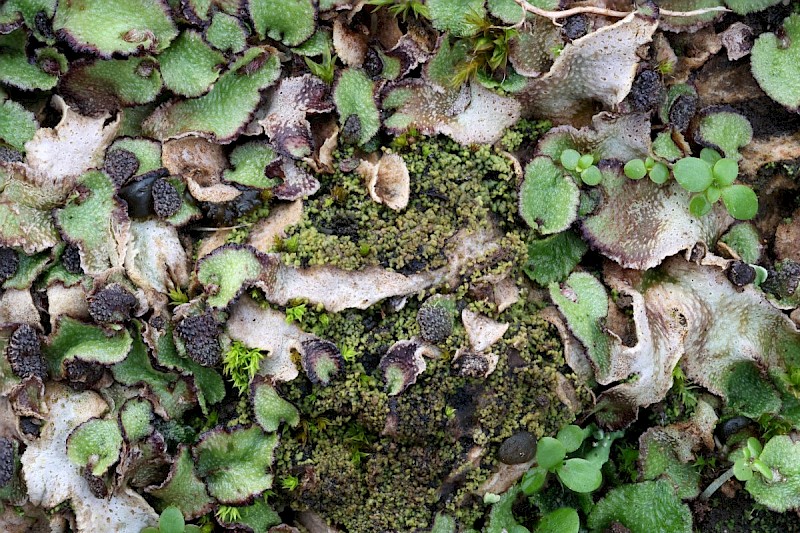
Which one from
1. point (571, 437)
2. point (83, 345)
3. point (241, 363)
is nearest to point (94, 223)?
point (83, 345)

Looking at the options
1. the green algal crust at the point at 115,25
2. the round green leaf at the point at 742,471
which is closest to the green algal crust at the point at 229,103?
the green algal crust at the point at 115,25

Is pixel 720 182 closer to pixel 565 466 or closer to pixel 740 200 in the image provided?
pixel 740 200

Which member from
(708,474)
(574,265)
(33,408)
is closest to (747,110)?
(574,265)

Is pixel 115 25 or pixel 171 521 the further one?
pixel 115 25

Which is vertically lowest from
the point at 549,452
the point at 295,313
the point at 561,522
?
the point at 561,522

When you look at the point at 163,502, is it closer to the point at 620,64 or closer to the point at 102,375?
the point at 102,375

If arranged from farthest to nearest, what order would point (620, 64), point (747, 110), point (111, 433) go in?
point (747, 110)
point (620, 64)
point (111, 433)

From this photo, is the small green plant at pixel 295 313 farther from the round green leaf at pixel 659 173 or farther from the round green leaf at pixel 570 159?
the round green leaf at pixel 659 173
